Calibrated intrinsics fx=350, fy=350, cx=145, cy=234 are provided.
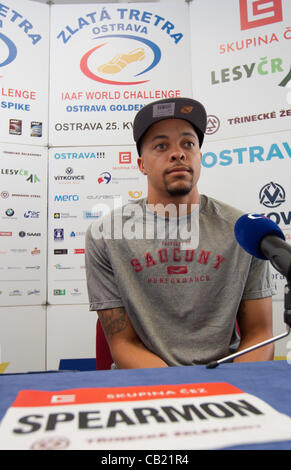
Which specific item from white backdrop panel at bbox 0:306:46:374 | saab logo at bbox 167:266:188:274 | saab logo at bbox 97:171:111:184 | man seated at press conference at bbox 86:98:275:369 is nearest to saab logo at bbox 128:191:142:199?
saab logo at bbox 97:171:111:184

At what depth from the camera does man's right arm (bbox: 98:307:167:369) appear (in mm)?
1062

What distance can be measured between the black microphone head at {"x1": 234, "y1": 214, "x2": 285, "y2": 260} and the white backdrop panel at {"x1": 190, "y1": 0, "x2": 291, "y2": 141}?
2.38 meters

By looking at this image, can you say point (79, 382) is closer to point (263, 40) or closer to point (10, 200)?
point (10, 200)

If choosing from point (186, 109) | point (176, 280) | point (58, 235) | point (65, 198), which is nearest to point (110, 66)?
point (65, 198)

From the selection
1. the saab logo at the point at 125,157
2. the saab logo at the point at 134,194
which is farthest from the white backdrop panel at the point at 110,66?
the saab logo at the point at 134,194

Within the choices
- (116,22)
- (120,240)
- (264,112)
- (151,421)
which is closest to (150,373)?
(151,421)

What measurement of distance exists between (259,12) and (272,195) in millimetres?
1535

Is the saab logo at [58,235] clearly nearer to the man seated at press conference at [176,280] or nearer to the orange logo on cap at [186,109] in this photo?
the man seated at press conference at [176,280]

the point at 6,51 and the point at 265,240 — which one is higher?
the point at 6,51

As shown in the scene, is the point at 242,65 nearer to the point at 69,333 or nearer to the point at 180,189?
the point at 180,189

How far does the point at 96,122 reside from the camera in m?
3.08

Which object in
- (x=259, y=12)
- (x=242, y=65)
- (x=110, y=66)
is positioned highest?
(x=259, y=12)
